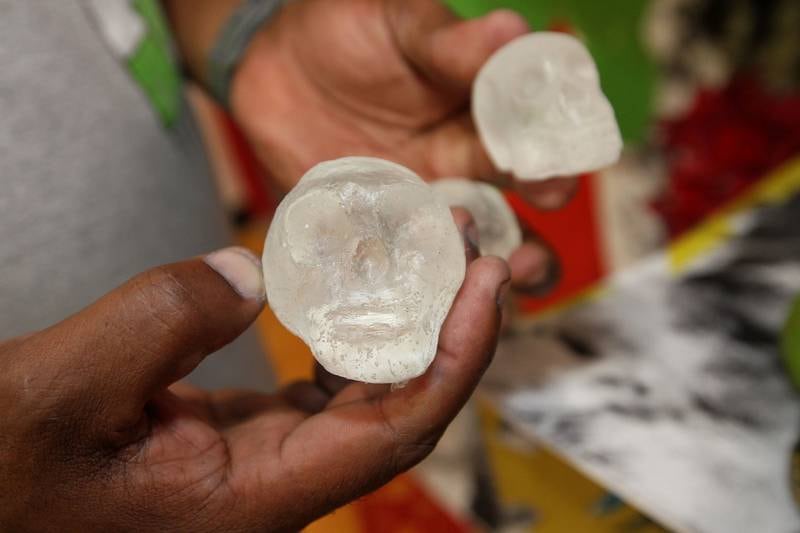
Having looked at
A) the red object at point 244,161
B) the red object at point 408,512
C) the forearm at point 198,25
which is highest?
the forearm at point 198,25

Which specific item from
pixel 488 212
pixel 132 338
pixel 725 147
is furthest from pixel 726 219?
pixel 132 338

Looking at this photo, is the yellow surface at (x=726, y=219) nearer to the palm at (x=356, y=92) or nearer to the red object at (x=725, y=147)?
the red object at (x=725, y=147)

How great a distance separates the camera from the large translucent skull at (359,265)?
16.7 inches

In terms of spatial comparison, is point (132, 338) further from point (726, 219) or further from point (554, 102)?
point (726, 219)

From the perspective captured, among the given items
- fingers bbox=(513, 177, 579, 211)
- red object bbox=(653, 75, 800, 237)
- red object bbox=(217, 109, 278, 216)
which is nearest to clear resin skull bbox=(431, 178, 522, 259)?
fingers bbox=(513, 177, 579, 211)

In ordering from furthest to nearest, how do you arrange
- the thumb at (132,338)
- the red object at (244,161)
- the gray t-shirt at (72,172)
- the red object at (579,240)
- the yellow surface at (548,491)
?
the red object at (244,161), the red object at (579,240), the yellow surface at (548,491), the gray t-shirt at (72,172), the thumb at (132,338)

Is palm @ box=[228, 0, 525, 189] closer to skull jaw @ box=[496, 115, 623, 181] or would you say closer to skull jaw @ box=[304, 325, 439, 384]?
skull jaw @ box=[496, 115, 623, 181]

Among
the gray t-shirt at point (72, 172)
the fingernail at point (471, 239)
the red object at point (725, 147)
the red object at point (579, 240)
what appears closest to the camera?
the fingernail at point (471, 239)

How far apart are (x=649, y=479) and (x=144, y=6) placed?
623mm

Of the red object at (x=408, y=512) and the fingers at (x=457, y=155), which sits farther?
the red object at (x=408, y=512)

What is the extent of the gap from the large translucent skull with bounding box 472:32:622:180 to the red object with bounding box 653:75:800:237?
0.76 metres

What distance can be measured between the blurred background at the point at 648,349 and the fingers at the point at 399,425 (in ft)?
0.65

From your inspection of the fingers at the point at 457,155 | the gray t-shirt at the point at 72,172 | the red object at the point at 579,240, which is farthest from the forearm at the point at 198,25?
the red object at the point at 579,240

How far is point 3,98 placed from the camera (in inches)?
22.6
